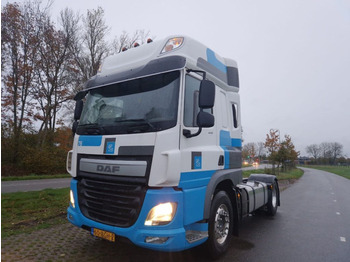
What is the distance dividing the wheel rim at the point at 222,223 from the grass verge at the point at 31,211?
148 inches

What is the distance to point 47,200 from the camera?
777cm

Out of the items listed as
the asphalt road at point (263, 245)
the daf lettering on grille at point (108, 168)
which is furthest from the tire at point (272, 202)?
the daf lettering on grille at point (108, 168)

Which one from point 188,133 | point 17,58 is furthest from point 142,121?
point 17,58

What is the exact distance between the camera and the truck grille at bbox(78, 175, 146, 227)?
9.98 feet

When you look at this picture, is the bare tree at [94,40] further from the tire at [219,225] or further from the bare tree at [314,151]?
the bare tree at [314,151]

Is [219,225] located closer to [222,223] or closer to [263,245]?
[222,223]

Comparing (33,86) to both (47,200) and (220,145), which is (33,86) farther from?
(220,145)

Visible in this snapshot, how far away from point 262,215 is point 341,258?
3134 mm

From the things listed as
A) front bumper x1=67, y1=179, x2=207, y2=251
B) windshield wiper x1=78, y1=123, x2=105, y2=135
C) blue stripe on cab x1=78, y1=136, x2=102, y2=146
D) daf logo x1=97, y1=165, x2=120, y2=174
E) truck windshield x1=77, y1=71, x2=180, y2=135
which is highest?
truck windshield x1=77, y1=71, x2=180, y2=135

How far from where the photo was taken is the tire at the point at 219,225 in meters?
3.60

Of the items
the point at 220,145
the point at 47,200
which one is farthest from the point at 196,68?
the point at 47,200

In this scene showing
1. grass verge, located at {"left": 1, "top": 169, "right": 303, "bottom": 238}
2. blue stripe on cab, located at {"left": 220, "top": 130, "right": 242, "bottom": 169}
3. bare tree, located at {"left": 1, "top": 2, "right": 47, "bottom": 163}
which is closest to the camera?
blue stripe on cab, located at {"left": 220, "top": 130, "right": 242, "bottom": 169}

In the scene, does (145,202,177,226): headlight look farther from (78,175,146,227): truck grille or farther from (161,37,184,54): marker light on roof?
(161,37,184,54): marker light on roof

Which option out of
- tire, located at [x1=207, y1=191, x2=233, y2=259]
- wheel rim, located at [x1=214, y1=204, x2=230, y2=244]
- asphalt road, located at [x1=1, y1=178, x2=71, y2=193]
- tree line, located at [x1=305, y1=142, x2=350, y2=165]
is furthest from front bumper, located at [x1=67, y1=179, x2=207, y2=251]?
tree line, located at [x1=305, y1=142, x2=350, y2=165]
